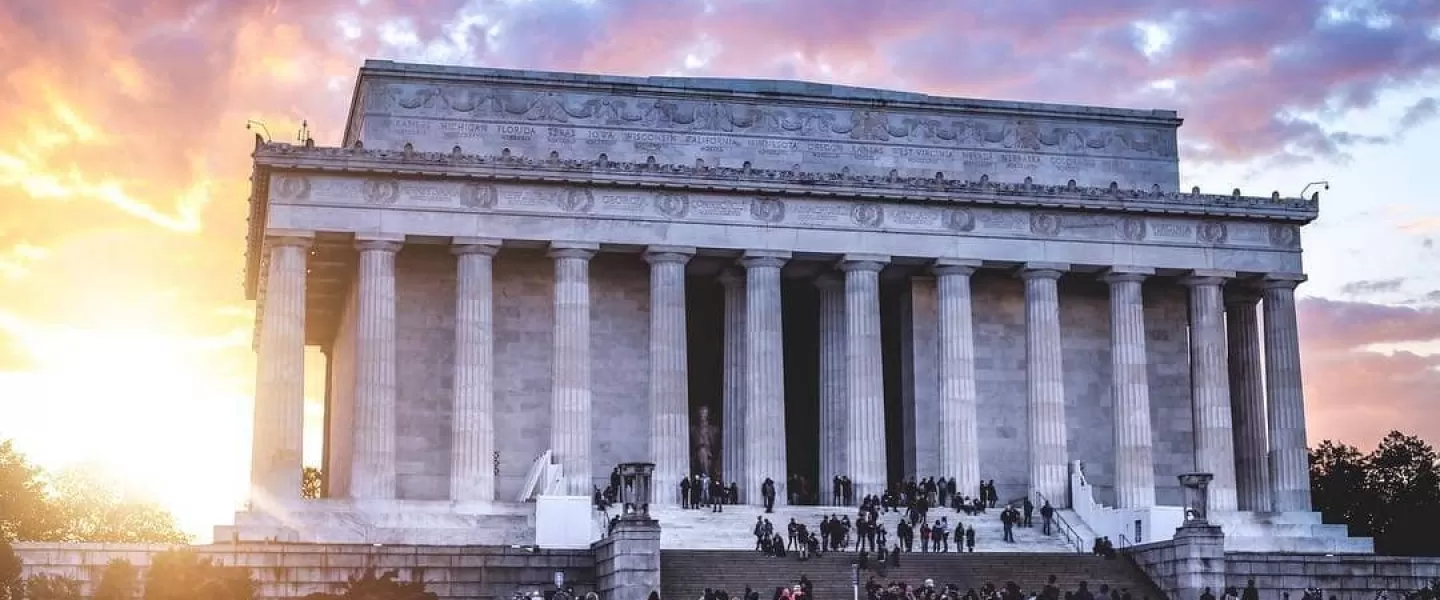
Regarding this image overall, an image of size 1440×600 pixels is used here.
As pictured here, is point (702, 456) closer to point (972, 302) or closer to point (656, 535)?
point (972, 302)

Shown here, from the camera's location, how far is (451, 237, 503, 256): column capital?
66.1 m

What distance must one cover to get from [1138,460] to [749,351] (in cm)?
1384

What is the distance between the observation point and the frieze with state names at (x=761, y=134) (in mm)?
70188

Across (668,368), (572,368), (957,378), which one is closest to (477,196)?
(572,368)

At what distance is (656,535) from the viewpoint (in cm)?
5234

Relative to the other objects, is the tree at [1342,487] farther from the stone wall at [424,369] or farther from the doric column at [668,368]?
the stone wall at [424,369]

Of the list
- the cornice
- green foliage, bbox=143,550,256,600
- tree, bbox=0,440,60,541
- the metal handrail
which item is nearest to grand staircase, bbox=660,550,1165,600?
the metal handrail

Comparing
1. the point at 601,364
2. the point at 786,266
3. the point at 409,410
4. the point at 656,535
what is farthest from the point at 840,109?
the point at 656,535

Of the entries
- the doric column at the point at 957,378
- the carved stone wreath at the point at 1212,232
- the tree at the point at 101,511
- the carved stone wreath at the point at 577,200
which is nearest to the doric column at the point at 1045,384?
the doric column at the point at 957,378

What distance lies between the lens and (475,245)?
→ 6619 centimetres

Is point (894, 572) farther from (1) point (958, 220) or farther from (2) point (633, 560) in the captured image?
(1) point (958, 220)

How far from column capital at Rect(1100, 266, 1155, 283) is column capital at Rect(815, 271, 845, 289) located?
29.8 feet

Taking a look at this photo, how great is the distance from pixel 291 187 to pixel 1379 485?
49601 millimetres

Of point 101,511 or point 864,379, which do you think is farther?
point 101,511
